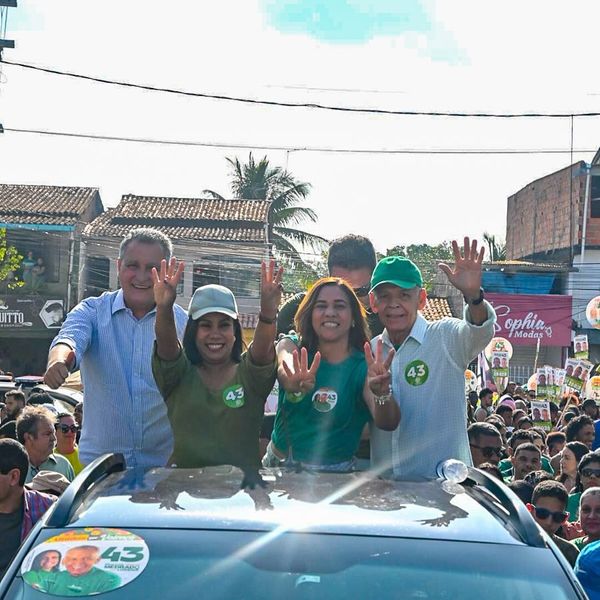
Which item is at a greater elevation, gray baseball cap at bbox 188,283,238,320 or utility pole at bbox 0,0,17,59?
utility pole at bbox 0,0,17,59

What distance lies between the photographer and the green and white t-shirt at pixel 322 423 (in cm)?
433

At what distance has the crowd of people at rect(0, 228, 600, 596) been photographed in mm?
4250

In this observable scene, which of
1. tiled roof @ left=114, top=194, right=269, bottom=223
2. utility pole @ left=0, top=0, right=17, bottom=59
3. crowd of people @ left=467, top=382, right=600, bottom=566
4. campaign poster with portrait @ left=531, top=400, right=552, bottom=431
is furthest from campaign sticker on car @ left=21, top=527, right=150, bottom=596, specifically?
tiled roof @ left=114, top=194, right=269, bottom=223

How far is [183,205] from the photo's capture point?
42281 mm

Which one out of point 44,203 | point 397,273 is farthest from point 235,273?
point 397,273

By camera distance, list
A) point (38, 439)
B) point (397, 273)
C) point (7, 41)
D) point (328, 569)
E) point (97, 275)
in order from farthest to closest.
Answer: point (97, 275) → point (7, 41) → point (38, 439) → point (397, 273) → point (328, 569)

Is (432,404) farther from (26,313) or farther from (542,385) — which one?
(26,313)

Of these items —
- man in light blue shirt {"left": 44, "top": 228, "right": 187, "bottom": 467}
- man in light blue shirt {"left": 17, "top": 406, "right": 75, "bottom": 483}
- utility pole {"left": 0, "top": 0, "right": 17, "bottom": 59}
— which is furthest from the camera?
utility pole {"left": 0, "top": 0, "right": 17, "bottom": 59}

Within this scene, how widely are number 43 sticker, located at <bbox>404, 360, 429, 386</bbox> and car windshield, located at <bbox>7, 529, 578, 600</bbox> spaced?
1.70 meters

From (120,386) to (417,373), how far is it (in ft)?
4.17

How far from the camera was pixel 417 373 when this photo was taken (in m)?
4.52

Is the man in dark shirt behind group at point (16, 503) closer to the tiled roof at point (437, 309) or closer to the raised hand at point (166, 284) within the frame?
the raised hand at point (166, 284)

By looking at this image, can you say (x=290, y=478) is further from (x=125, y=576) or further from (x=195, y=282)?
(x=195, y=282)

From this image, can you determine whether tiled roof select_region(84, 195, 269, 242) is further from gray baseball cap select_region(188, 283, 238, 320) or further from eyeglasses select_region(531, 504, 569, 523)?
gray baseball cap select_region(188, 283, 238, 320)
